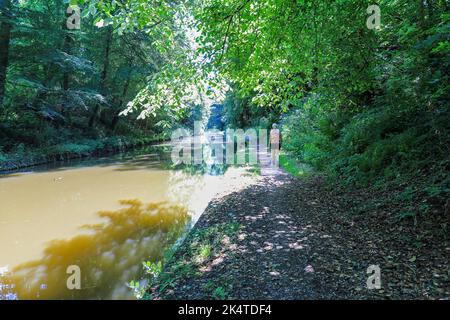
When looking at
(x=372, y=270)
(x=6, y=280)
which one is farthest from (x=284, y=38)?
(x=6, y=280)

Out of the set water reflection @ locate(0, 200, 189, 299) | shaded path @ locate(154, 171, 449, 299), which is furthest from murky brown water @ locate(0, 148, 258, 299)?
shaded path @ locate(154, 171, 449, 299)

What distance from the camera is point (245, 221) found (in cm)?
600

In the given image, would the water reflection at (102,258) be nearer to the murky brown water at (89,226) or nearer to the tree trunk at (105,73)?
the murky brown water at (89,226)

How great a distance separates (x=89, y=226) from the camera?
6977mm

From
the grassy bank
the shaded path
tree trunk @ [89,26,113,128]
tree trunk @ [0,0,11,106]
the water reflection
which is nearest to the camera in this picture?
the shaded path

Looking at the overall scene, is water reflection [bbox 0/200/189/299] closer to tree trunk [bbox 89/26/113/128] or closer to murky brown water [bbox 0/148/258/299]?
murky brown water [bbox 0/148/258/299]

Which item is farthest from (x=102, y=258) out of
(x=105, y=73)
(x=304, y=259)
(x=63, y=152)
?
(x=105, y=73)

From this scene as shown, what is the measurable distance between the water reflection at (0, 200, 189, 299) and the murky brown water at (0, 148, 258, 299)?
0.04ft

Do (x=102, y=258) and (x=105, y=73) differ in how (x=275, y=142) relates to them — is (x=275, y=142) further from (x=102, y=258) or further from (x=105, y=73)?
(x=105, y=73)

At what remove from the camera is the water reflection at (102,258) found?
14.4 feet

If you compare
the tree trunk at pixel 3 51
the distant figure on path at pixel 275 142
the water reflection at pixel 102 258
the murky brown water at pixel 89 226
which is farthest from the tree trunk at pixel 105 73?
the water reflection at pixel 102 258

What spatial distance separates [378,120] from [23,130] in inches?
761

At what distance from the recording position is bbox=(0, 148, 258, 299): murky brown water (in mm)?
4656

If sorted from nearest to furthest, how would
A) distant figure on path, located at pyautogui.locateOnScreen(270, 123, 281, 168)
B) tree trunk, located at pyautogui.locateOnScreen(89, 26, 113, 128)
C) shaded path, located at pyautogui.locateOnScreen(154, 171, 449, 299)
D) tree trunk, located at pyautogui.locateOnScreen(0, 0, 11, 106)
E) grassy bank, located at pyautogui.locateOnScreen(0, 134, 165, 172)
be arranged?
shaded path, located at pyautogui.locateOnScreen(154, 171, 449, 299)
distant figure on path, located at pyautogui.locateOnScreen(270, 123, 281, 168)
grassy bank, located at pyautogui.locateOnScreen(0, 134, 165, 172)
tree trunk, located at pyautogui.locateOnScreen(0, 0, 11, 106)
tree trunk, located at pyautogui.locateOnScreen(89, 26, 113, 128)
